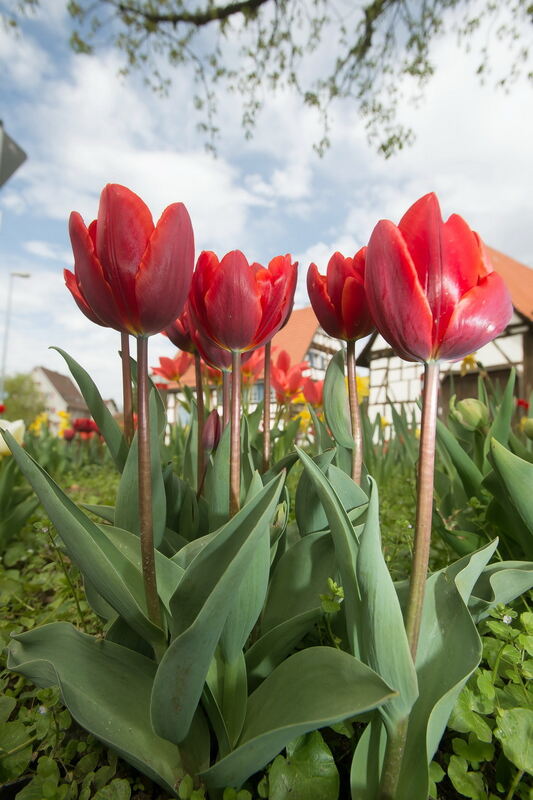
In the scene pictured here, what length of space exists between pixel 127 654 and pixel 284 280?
673 mm

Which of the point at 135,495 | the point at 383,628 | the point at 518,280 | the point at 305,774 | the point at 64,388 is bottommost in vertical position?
the point at 305,774

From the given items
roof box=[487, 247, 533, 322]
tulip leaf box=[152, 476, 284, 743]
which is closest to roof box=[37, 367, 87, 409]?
roof box=[487, 247, 533, 322]

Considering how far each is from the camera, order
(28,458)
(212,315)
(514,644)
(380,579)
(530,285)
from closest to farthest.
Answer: (380,579) < (28,458) < (212,315) < (514,644) < (530,285)

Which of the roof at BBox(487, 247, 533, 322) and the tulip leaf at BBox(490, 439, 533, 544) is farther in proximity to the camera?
the roof at BBox(487, 247, 533, 322)

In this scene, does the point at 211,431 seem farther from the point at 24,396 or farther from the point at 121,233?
the point at 24,396

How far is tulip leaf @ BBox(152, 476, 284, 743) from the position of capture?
555 mm

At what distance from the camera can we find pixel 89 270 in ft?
2.24

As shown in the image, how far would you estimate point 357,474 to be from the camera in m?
0.97

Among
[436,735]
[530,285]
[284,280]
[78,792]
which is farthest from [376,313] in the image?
[530,285]

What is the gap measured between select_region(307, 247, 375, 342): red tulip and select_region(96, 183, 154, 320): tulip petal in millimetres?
357

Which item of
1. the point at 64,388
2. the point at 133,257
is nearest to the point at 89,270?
the point at 133,257

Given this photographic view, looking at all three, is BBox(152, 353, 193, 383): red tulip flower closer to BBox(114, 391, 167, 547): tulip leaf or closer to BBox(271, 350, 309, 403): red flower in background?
BBox(271, 350, 309, 403): red flower in background

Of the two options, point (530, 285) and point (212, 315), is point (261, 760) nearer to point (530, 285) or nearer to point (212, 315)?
point (212, 315)

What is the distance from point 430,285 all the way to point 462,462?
3.07 ft
